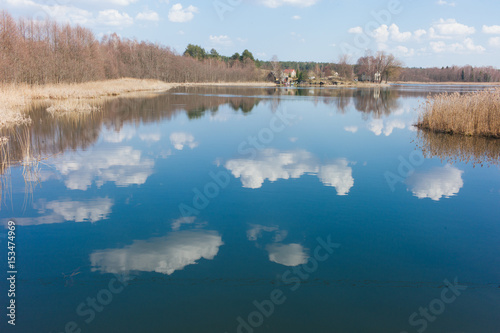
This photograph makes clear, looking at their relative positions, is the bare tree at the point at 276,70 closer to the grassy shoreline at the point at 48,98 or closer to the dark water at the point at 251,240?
the grassy shoreline at the point at 48,98

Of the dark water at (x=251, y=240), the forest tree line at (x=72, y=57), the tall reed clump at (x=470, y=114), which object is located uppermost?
the forest tree line at (x=72, y=57)

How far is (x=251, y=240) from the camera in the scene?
5.52 meters

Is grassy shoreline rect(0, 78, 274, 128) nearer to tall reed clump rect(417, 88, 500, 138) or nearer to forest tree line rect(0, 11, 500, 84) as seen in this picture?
forest tree line rect(0, 11, 500, 84)

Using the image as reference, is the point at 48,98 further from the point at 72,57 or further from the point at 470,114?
the point at 470,114

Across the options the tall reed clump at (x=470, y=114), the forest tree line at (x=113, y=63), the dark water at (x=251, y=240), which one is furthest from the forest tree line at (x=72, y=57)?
the tall reed clump at (x=470, y=114)

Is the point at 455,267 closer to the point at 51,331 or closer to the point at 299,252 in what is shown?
the point at 299,252

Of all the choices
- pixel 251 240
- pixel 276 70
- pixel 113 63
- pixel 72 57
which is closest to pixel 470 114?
pixel 251 240

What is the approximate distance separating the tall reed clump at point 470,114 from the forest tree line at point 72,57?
27.8 metres

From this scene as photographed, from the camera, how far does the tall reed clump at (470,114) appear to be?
14.5 meters

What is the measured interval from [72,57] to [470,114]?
41650 mm

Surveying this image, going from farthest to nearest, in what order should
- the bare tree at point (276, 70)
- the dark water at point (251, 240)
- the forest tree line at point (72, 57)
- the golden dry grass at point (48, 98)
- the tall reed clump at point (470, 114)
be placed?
the bare tree at point (276, 70) < the forest tree line at point (72, 57) < the golden dry grass at point (48, 98) < the tall reed clump at point (470, 114) < the dark water at point (251, 240)

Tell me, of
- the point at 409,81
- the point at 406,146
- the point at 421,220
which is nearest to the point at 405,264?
the point at 421,220

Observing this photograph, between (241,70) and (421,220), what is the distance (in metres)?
88.2

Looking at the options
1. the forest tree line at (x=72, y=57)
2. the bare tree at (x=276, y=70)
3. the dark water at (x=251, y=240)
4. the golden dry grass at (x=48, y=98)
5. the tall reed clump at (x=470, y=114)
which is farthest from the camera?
the bare tree at (x=276, y=70)
